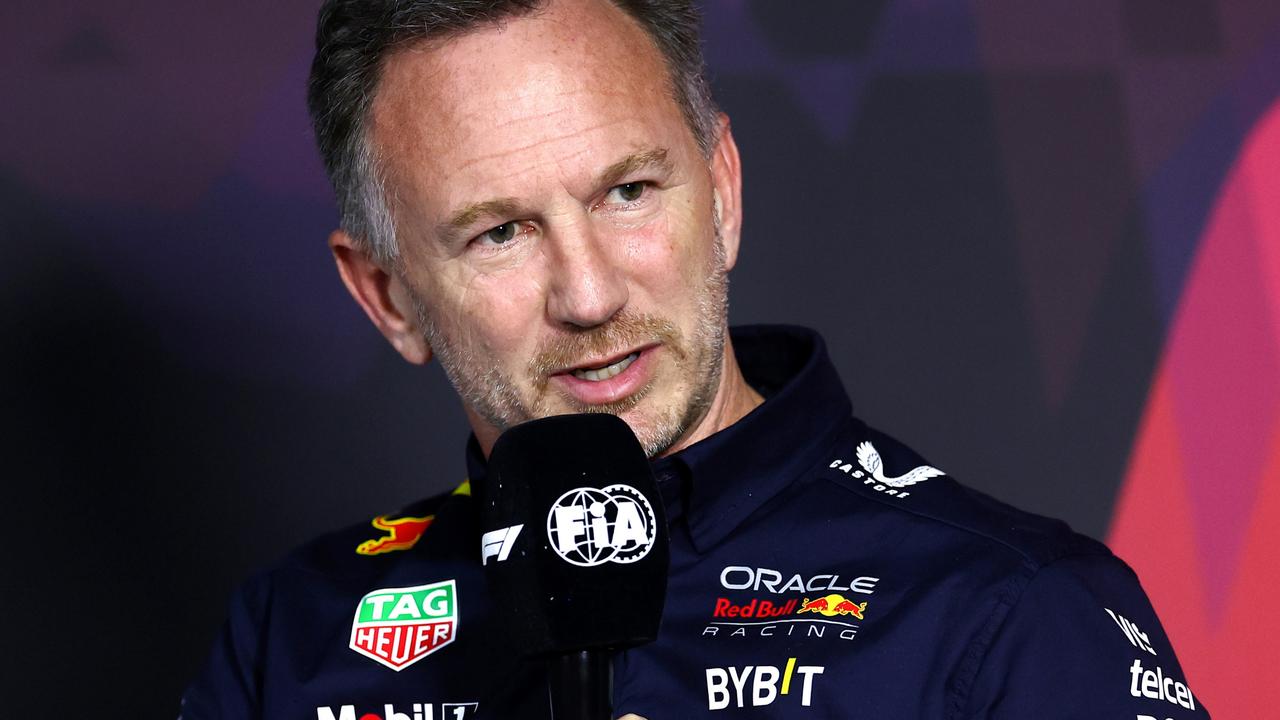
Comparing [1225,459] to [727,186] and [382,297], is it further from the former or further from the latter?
[382,297]

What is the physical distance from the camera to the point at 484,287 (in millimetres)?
1788

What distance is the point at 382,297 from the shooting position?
2.02 metres

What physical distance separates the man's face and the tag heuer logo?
0.22m

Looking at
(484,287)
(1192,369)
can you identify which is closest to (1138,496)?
(1192,369)

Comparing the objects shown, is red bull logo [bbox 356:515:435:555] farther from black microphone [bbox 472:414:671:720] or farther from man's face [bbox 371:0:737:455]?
black microphone [bbox 472:414:671:720]

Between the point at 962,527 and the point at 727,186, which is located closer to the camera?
the point at 962,527

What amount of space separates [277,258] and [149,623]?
23.1 inches

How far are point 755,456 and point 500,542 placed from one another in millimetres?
499

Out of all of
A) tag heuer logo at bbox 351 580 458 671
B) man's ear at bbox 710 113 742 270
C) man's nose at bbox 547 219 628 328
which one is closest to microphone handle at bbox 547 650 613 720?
man's nose at bbox 547 219 628 328

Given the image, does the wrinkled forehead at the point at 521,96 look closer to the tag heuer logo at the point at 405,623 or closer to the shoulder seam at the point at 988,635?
the tag heuer logo at the point at 405,623

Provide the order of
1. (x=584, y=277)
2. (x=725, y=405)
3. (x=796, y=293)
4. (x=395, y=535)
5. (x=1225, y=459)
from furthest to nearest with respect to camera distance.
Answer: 1. (x=796, y=293)
2. (x=1225, y=459)
3. (x=395, y=535)
4. (x=725, y=405)
5. (x=584, y=277)

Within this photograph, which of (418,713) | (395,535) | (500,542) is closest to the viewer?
(500,542)

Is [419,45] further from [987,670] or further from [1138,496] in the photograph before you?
[1138,496]

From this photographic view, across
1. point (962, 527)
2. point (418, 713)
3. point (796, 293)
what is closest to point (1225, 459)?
point (796, 293)
